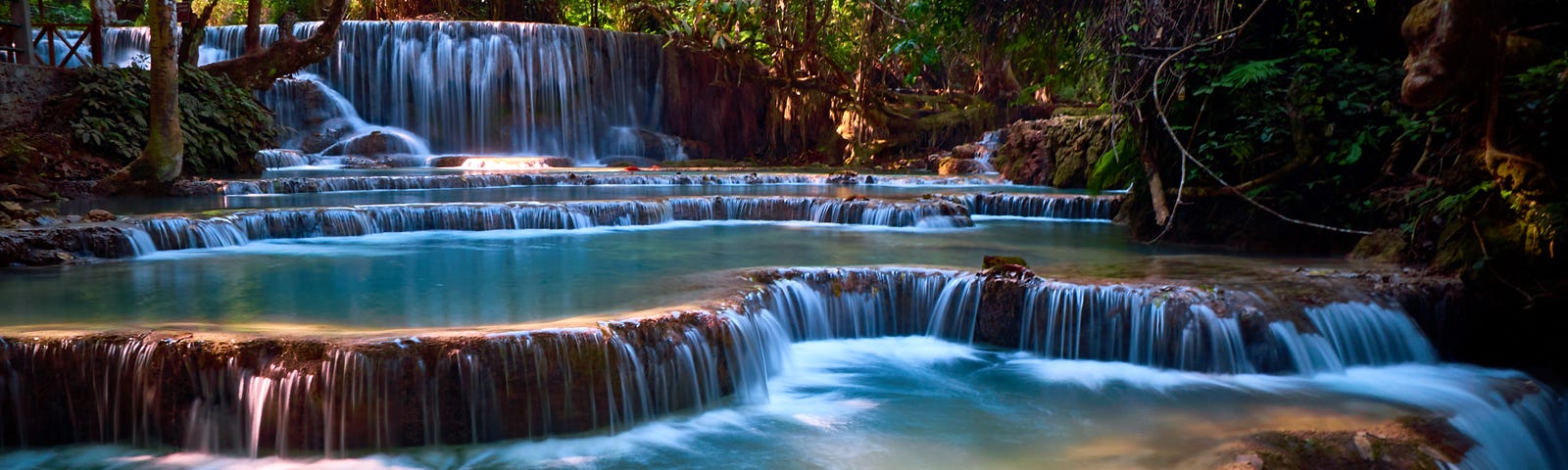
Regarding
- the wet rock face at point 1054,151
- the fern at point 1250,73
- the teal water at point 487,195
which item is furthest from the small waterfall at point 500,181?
the fern at point 1250,73

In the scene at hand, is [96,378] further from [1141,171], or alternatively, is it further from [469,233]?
[1141,171]

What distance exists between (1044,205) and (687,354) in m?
7.70

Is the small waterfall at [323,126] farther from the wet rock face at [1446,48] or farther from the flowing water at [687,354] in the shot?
the wet rock face at [1446,48]

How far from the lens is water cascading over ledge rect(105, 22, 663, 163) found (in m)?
20.8

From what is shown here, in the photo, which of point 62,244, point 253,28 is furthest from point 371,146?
point 62,244

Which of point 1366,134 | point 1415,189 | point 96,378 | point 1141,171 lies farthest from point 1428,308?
point 96,378

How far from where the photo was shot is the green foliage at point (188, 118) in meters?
12.9

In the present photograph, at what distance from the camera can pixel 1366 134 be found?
7387 millimetres

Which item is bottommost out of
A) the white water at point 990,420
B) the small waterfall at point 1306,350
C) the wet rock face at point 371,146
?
the white water at point 990,420

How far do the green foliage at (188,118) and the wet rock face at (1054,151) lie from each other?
1126cm

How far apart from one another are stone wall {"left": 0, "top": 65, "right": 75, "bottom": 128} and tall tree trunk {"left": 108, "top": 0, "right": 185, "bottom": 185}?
2023 millimetres

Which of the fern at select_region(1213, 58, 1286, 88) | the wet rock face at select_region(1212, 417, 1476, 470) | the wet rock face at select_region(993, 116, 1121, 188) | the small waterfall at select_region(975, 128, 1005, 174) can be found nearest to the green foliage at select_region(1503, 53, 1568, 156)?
the fern at select_region(1213, 58, 1286, 88)

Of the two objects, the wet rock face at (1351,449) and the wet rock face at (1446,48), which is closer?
the wet rock face at (1351,449)

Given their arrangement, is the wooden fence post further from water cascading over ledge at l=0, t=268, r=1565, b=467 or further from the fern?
the fern
